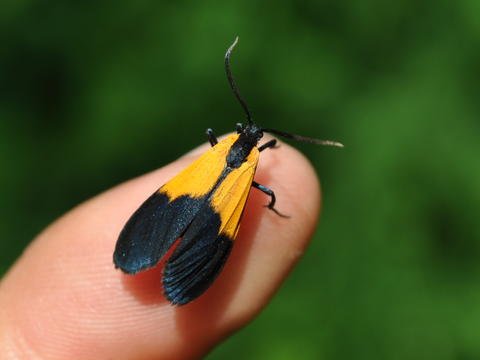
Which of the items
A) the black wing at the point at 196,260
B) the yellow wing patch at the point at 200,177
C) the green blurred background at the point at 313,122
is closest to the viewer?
the black wing at the point at 196,260

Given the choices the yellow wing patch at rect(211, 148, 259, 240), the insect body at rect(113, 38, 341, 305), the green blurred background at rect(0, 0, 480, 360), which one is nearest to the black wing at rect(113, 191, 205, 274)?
the insect body at rect(113, 38, 341, 305)

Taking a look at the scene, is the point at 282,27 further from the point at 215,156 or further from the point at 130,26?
the point at 215,156

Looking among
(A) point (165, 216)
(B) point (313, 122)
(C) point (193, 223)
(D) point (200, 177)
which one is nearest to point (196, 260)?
(C) point (193, 223)

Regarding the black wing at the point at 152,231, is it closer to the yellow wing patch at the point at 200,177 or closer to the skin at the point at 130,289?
the yellow wing patch at the point at 200,177

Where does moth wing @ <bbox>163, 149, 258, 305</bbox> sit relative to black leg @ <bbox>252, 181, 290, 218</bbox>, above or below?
below

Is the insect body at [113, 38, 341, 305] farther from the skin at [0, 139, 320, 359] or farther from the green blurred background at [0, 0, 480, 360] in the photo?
the green blurred background at [0, 0, 480, 360]

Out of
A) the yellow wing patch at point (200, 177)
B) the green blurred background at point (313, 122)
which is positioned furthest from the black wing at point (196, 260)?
the green blurred background at point (313, 122)

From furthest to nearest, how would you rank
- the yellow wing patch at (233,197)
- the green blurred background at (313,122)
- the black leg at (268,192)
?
the green blurred background at (313,122) < the black leg at (268,192) < the yellow wing patch at (233,197)

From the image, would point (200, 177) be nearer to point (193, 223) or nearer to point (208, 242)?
point (193, 223)
